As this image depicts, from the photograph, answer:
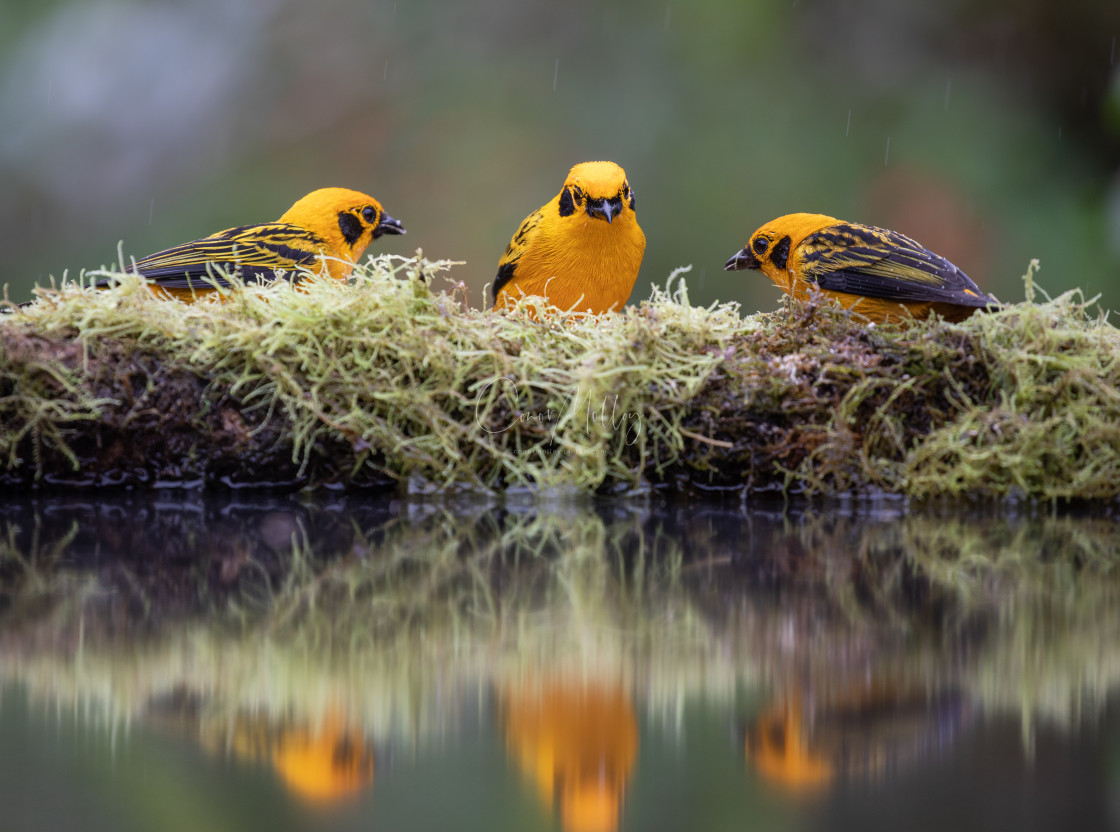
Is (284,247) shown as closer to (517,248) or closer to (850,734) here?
(517,248)

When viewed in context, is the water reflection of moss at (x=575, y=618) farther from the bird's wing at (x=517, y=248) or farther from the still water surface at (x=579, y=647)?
the bird's wing at (x=517, y=248)

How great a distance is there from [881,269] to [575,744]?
2102mm

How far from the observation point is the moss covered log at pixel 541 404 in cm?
214

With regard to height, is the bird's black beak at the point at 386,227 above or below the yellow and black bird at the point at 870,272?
above

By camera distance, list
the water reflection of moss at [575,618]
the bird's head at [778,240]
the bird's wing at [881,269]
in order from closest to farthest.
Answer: the water reflection of moss at [575,618], the bird's wing at [881,269], the bird's head at [778,240]

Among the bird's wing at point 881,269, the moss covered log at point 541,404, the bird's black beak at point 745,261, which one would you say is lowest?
the moss covered log at point 541,404

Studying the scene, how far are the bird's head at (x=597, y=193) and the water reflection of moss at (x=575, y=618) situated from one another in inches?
55.7

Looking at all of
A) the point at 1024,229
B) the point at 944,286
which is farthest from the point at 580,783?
the point at 1024,229

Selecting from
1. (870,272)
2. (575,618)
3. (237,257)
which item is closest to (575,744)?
(575,618)

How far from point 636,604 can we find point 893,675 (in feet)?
1.31

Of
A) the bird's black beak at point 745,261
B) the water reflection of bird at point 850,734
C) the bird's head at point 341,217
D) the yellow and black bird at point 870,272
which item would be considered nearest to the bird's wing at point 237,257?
the bird's head at point 341,217

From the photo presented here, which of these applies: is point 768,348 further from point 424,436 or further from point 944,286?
point 424,436

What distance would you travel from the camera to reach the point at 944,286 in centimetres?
257

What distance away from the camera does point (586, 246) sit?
3146mm
